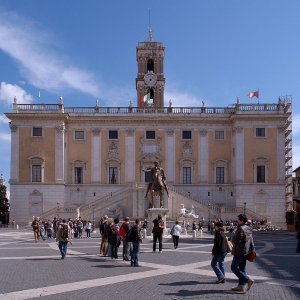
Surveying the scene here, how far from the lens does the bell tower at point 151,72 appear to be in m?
72.8

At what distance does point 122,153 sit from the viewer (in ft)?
209

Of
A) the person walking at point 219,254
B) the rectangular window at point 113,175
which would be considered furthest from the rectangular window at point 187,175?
the person walking at point 219,254

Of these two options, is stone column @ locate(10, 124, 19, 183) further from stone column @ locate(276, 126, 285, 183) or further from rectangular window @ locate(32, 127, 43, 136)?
stone column @ locate(276, 126, 285, 183)

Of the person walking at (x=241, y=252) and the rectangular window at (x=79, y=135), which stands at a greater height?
the rectangular window at (x=79, y=135)

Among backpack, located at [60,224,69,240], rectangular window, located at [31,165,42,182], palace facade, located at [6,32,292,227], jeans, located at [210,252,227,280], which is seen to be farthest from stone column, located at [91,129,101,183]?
jeans, located at [210,252,227,280]

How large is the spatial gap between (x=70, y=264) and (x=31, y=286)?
5332 mm

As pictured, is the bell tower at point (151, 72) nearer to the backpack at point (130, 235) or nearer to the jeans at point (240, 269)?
the backpack at point (130, 235)

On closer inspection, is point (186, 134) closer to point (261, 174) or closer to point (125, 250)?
point (261, 174)

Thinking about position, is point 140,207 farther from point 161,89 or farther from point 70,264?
point 70,264

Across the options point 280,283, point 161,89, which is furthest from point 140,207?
point 280,283

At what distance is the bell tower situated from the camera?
72.8 m

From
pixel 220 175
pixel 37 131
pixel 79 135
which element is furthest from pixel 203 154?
pixel 37 131

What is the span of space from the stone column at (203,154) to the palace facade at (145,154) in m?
0.11

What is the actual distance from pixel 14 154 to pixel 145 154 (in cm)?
1360
